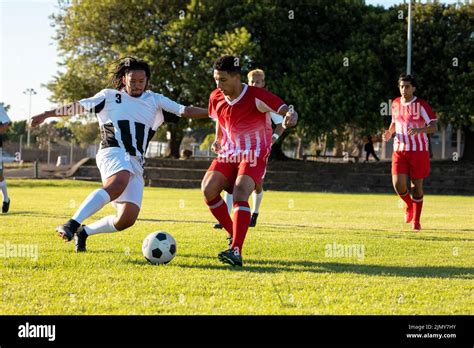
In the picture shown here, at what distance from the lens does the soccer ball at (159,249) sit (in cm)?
704

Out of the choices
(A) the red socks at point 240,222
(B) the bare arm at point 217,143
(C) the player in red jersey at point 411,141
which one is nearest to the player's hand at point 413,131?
(C) the player in red jersey at point 411,141

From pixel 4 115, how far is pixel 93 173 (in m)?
25.4

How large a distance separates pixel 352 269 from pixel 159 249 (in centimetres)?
199

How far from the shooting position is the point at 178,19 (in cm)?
3812

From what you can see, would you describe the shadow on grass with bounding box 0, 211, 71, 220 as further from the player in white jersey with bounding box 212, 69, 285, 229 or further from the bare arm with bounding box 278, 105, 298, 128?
the bare arm with bounding box 278, 105, 298, 128

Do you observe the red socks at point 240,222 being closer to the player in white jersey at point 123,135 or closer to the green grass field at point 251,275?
the green grass field at point 251,275

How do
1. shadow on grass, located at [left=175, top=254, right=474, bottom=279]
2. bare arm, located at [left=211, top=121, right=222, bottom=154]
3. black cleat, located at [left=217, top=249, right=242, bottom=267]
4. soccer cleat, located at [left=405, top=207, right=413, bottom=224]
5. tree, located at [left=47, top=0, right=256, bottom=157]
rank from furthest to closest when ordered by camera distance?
1. tree, located at [left=47, top=0, right=256, bottom=157]
2. soccer cleat, located at [left=405, top=207, right=413, bottom=224]
3. bare arm, located at [left=211, top=121, right=222, bottom=154]
4. black cleat, located at [left=217, top=249, right=242, bottom=267]
5. shadow on grass, located at [left=175, top=254, right=474, bottom=279]

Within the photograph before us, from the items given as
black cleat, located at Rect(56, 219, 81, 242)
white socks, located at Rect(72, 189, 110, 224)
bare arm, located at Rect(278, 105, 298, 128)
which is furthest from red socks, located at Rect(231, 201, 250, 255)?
black cleat, located at Rect(56, 219, 81, 242)

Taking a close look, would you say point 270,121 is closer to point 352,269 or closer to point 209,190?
point 209,190

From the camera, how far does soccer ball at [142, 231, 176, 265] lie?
23.1ft

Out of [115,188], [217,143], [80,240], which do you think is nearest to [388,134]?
[217,143]

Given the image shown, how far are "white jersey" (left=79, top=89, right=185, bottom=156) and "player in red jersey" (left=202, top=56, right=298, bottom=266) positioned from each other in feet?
2.66
